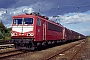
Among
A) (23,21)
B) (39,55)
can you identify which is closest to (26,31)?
(23,21)

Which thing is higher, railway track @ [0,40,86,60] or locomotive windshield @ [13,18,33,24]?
locomotive windshield @ [13,18,33,24]

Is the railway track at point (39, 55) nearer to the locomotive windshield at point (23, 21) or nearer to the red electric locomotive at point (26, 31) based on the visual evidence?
the red electric locomotive at point (26, 31)

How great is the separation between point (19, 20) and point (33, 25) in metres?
1.77

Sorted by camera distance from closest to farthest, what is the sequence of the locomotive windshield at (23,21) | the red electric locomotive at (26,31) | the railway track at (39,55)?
the railway track at (39,55) < the red electric locomotive at (26,31) < the locomotive windshield at (23,21)

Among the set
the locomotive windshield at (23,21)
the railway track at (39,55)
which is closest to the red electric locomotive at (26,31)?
the locomotive windshield at (23,21)

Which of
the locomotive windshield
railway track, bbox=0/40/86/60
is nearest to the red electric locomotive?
the locomotive windshield

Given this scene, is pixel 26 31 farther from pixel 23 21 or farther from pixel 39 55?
pixel 39 55

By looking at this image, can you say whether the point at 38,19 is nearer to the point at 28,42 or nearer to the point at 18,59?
the point at 28,42

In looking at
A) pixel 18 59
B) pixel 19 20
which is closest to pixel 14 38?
pixel 19 20

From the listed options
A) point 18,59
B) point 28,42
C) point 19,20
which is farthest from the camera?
point 19,20

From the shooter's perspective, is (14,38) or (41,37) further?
(41,37)

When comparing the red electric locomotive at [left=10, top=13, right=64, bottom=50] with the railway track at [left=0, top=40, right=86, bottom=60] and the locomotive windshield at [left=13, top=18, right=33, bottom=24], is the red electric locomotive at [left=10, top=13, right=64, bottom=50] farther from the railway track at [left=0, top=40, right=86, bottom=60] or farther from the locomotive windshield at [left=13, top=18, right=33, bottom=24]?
the railway track at [left=0, top=40, right=86, bottom=60]

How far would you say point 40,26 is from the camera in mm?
22422

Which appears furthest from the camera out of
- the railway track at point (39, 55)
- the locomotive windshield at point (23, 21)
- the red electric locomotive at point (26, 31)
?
the locomotive windshield at point (23, 21)
